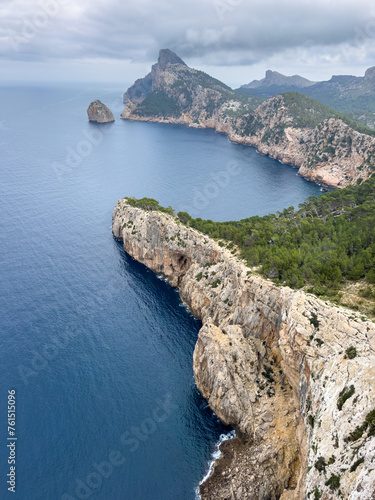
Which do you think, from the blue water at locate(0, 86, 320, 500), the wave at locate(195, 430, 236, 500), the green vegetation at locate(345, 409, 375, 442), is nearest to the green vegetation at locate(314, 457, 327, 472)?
the green vegetation at locate(345, 409, 375, 442)

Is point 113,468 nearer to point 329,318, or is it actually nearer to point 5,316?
point 329,318

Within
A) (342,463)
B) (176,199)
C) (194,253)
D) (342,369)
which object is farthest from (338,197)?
(342,463)

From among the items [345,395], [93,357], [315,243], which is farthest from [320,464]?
[315,243]

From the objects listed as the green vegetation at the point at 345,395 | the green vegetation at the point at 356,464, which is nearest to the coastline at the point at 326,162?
the green vegetation at the point at 345,395

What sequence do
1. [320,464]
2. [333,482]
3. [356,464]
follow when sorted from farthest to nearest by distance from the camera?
[320,464], [333,482], [356,464]

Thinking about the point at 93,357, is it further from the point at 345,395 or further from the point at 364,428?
the point at 364,428

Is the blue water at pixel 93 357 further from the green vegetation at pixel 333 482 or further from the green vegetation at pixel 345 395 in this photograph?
the green vegetation at pixel 345 395
